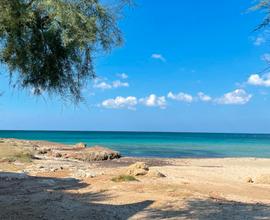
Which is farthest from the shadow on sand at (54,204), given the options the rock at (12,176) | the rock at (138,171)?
the rock at (138,171)

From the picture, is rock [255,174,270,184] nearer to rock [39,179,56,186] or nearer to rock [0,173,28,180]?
rock [39,179,56,186]

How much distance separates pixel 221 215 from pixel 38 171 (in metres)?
10.9

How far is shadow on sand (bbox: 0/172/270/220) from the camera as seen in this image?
10672 millimetres

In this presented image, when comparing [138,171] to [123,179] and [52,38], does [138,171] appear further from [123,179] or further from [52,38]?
[52,38]

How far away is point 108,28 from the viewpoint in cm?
746

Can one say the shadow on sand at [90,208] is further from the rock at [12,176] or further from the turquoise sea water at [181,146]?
the turquoise sea water at [181,146]

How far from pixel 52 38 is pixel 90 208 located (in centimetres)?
548

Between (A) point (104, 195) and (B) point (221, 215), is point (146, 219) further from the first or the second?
(A) point (104, 195)

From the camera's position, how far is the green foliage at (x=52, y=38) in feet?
22.5

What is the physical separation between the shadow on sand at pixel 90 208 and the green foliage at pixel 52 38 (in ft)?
13.0

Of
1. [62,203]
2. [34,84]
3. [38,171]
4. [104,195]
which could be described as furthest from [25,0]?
[38,171]

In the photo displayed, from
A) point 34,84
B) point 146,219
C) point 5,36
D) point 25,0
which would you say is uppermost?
point 25,0

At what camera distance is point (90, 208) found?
11.5 metres

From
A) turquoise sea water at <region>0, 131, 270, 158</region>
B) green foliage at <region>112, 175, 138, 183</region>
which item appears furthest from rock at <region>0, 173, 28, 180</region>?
turquoise sea water at <region>0, 131, 270, 158</region>
